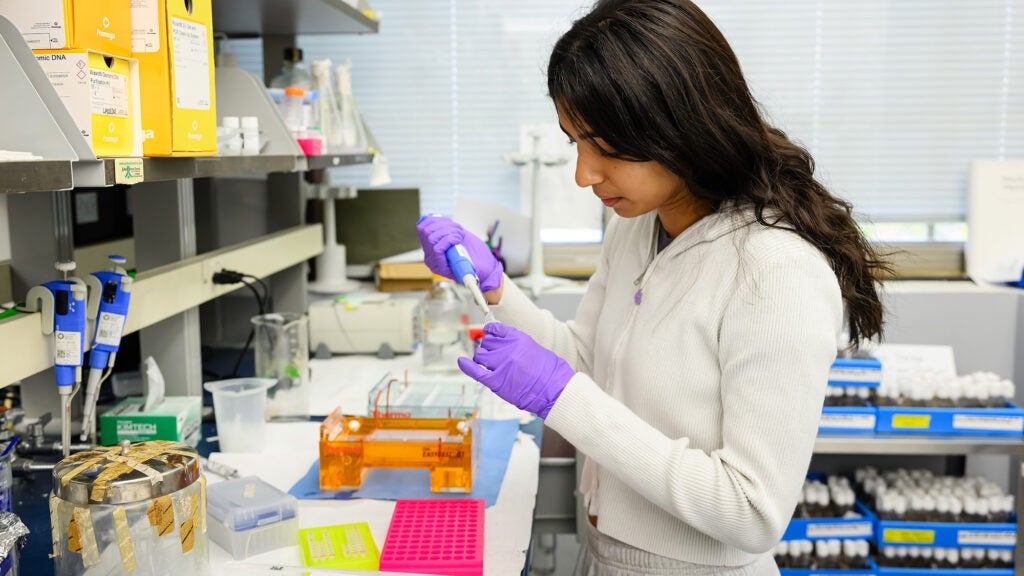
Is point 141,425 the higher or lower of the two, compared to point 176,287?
lower

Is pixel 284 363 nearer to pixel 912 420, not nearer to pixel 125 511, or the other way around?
pixel 125 511

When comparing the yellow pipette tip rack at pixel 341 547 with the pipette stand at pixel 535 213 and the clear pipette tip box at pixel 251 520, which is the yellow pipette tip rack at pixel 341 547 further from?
the pipette stand at pixel 535 213

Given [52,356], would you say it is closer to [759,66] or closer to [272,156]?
[272,156]

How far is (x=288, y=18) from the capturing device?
2.35 metres

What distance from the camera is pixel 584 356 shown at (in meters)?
1.62

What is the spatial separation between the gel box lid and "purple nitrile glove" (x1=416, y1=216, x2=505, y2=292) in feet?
1.47

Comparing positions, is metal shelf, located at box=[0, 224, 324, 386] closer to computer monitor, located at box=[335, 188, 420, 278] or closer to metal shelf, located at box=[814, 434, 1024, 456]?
computer monitor, located at box=[335, 188, 420, 278]

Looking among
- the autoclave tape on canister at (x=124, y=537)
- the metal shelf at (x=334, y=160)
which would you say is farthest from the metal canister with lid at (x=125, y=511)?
the metal shelf at (x=334, y=160)

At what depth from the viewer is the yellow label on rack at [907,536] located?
7.94 feet

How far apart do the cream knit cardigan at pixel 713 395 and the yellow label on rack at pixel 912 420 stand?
131 cm

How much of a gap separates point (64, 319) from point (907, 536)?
7.10 ft

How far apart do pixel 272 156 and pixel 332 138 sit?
2.28 feet

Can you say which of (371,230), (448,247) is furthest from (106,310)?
(371,230)

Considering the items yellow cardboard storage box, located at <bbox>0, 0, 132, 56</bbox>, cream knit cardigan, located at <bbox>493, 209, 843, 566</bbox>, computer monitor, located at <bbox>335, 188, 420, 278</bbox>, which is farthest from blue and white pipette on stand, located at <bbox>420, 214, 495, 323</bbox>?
computer monitor, located at <bbox>335, 188, 420, 278</bbox>
